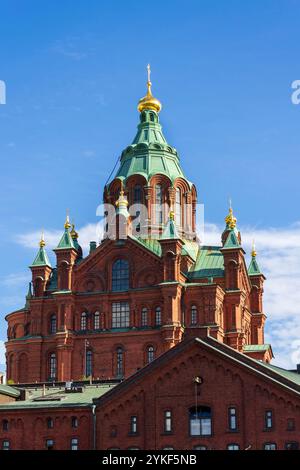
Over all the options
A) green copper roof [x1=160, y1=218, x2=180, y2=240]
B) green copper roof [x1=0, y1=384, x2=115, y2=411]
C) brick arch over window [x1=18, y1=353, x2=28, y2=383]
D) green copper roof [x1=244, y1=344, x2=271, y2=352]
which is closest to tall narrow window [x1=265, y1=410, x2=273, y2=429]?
green copper roof [x1=0, y1=384, x2=115, y2=411]

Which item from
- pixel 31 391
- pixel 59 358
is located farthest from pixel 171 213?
pixel 31 391

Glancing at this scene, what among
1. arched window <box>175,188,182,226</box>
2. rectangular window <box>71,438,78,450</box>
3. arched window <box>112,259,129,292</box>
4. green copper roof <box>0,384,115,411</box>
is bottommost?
rectangular window <box>71,438,78,450</box>

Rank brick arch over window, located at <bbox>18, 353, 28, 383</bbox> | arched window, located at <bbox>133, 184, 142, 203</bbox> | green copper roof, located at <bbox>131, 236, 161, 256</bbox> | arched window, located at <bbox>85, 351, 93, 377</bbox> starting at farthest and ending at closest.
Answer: arched window, located at <bbox>133, 184, 142, 203</bbox>, brick arch over window, located at <bbox>18, 353, 28, 383</bbox>, green copper roof, located at <bbox>131, 236, 161, 256</bbox>, arched window, located at <bbox>85, 351, 93, 377</bbox>

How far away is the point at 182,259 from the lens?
109625mm

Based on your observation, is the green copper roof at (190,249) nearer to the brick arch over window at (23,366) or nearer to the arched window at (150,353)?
the arched window at (150,353)

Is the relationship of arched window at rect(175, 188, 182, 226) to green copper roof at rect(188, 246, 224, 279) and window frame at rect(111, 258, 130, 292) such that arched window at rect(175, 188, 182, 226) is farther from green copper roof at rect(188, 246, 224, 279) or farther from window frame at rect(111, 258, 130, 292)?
window frame at rect(111, 258, 130, 292)

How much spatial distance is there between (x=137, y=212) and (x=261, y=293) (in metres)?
16.3

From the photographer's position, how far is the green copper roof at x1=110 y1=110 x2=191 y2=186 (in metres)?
117

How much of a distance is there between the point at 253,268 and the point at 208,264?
A: 32.4 ft

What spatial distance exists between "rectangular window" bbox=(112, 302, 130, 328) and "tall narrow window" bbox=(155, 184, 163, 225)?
38.0 feet

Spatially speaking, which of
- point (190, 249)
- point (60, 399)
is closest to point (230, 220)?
point (190, 249)

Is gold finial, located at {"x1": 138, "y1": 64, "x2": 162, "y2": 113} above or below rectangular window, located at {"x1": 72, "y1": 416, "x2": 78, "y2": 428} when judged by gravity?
above

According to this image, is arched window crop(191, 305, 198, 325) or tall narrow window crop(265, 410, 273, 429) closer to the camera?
tall narrow window crop(265, 410, 273, 429)

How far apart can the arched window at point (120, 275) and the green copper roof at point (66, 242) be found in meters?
A: 5.04
